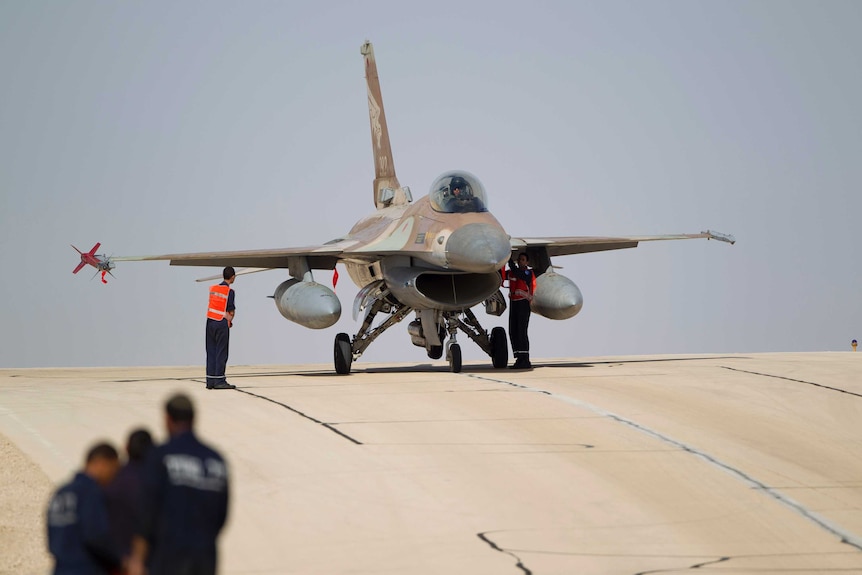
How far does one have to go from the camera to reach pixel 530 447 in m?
12.2

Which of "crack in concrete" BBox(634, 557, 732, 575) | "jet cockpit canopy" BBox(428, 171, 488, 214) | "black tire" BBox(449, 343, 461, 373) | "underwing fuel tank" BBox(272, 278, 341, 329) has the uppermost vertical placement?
"jet cockpit canopy" BBox(428, 171, 488, 214)

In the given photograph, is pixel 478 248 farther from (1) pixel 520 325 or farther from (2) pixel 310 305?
(2) pixel 310 305

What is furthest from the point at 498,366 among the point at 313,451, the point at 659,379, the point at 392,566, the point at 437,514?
the point at 392,566

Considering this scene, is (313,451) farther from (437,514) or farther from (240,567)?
(240,567)

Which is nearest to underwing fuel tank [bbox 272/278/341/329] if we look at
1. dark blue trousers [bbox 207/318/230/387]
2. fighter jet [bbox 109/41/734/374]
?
fighter jet [bbox 109/41/734/374]

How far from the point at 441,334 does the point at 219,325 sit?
5.53m

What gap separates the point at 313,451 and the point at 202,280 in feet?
54.0

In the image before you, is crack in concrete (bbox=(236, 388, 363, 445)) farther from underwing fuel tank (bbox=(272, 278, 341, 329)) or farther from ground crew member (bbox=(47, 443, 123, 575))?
ground crew member (bbox=(47, 443, 123, 575))

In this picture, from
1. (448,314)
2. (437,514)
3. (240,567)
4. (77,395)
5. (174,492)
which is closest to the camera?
(174,492)

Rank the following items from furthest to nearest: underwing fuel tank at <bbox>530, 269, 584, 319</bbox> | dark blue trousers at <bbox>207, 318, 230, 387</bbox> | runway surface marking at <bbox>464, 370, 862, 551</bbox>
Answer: underwing fuel tank at <bbox>530, 269, 584, 319</bbox> < dark blue trousers at <bbox>207, 318, 230, 387</bbox> < runway surface marking at <bbox>464, 370, 862, 551</bbox>

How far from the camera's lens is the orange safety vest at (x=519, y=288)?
1994 cm

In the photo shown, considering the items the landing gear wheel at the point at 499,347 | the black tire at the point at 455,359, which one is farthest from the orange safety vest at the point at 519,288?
the black tire at the point at 455,359

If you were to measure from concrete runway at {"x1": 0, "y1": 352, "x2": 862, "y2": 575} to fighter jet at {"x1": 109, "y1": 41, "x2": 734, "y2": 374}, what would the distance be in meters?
2.83

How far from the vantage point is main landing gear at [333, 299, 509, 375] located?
20.4m
